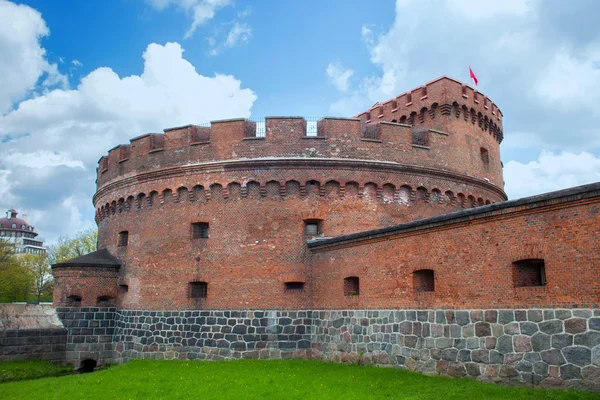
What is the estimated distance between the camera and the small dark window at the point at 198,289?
1758cm

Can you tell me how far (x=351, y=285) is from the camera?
15281 millimetres

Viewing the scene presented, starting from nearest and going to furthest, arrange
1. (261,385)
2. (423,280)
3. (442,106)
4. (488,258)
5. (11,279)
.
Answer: (488,258)
(261,385)
(423,280)
(442,106)
(11,279)

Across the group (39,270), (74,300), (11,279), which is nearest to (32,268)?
(39,270)

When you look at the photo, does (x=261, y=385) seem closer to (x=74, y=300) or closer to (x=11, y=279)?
(x=74, y=300)

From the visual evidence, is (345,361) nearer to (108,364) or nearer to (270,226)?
(270,226)

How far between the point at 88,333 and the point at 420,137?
583 inches

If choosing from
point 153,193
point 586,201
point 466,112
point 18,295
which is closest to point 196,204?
point 153,193

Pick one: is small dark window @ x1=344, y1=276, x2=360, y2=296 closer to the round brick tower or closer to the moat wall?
the moat wall

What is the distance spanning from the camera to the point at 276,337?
16.2 m

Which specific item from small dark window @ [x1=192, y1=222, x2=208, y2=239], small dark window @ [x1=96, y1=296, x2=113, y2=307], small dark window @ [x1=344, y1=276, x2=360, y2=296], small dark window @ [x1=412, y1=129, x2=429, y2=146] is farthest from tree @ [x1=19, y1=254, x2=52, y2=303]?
small dark window @ [x1=344, y1=276, x2=360, y2=296]

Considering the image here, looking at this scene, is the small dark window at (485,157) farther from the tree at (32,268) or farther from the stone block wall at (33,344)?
the tree at (32,268)

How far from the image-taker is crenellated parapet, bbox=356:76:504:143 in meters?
19.5

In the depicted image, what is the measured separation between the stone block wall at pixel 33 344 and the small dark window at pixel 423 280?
543 inches

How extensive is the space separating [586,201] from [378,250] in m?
5.98
